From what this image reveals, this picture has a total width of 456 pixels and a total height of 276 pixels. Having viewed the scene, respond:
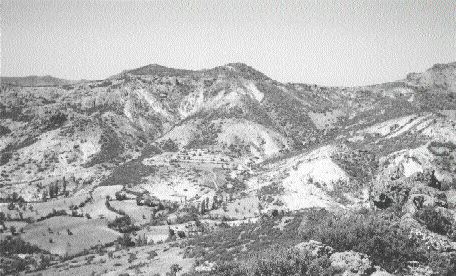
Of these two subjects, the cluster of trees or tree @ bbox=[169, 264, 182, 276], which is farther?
the cluster of trees

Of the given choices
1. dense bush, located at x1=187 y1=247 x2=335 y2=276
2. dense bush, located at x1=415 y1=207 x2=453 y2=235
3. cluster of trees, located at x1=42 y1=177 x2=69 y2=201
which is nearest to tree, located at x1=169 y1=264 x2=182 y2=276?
dense bush, located at x1=187 y1=247 x2=335 y2=276

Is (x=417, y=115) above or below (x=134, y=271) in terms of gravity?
above

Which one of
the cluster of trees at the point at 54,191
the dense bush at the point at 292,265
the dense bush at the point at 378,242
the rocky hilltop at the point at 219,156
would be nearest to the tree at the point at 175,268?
the rocky hilltop at the point at 219,156

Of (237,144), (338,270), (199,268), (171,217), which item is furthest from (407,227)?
(237,144)

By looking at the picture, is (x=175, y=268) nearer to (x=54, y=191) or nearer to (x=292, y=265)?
(x=292, y=265)

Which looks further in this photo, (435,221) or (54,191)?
(54,191)

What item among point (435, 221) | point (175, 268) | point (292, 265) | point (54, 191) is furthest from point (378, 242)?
point (54, 191)

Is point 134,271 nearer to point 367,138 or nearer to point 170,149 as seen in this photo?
point 367,138

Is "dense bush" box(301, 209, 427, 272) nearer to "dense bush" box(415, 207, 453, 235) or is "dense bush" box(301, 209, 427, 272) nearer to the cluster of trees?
"dense bush" box(415, 207, 453, 235)

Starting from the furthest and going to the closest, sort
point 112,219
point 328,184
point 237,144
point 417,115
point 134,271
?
point 237,144
point 417,115
point 328,184
point 112,219
point 134,271
